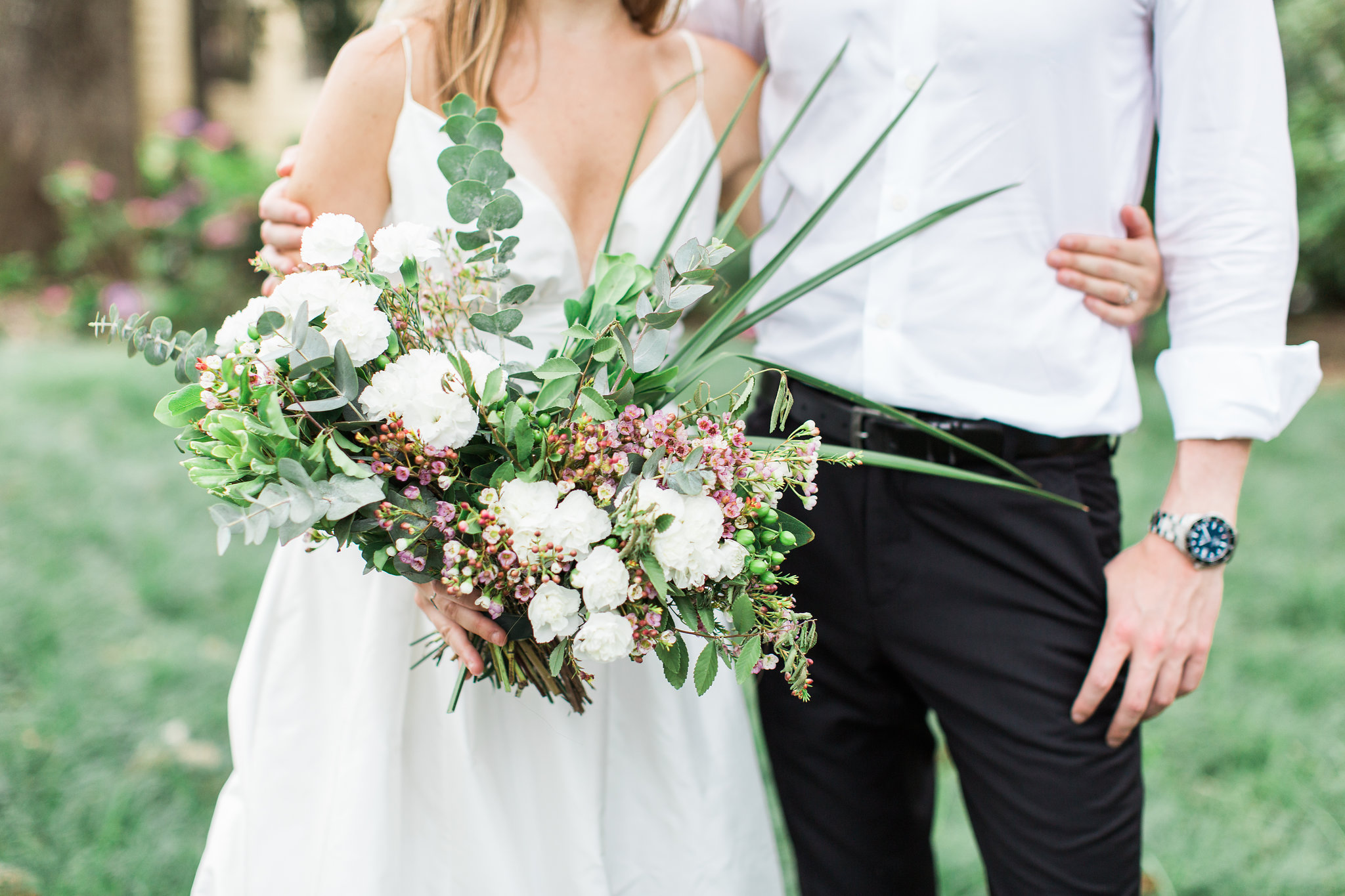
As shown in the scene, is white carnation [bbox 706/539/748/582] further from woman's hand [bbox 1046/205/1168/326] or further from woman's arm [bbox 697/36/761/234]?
woman's arm [bbox 697/36/761/234]

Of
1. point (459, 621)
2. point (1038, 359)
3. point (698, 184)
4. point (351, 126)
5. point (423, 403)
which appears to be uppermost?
point (351, 126)

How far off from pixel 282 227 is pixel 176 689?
1883 mm

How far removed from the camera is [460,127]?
1.27m

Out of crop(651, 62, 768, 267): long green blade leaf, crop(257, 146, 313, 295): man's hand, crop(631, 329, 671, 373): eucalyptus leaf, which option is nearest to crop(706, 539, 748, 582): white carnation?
crop(631, 329, 671, 373): eucalyptus leaf

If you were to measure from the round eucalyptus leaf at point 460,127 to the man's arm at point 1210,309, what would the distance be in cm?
98

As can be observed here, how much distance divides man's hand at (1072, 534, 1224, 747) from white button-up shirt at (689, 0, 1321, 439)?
205 mm

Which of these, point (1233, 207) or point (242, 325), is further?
point (1233, 207)

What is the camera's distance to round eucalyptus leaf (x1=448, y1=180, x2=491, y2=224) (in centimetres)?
123

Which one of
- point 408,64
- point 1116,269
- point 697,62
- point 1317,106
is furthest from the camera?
point 1317,106

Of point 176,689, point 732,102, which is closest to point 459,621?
point 732,102

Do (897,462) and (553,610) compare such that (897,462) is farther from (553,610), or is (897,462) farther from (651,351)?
(553,610)

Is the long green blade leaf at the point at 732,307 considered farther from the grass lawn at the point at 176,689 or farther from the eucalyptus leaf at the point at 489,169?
the grass lawn at the point at 176,689

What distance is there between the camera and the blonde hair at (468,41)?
5.29 feet

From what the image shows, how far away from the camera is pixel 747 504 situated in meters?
1.15
